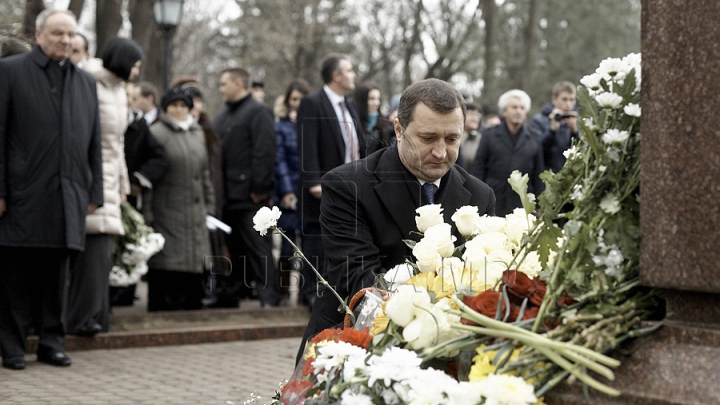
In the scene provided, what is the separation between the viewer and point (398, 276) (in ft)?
11.8

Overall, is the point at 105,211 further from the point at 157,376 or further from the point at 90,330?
the point at 157,376

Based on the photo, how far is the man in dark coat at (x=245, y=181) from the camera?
34.6ft

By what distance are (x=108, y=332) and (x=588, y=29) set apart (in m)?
27.1

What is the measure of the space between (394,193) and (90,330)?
457cm

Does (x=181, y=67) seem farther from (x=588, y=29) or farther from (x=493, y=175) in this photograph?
(x=493, y=175)

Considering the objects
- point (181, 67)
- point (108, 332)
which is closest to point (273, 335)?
point (108, 332)

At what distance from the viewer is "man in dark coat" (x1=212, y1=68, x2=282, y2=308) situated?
1055 cm

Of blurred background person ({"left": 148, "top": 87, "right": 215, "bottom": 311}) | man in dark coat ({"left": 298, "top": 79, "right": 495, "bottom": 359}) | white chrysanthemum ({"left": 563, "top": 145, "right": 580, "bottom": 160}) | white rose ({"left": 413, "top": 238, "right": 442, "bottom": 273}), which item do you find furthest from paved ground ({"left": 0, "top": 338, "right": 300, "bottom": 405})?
white chrysanthemum ({"left": 563, "top": 145, "right": 580, "bottom": 160})

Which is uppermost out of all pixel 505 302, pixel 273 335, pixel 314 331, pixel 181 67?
pixel 181 67

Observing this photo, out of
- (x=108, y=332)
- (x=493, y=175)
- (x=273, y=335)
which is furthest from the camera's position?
(x=493, y=175)

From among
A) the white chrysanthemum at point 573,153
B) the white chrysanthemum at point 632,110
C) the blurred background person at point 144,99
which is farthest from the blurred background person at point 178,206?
the white chrysanthemum at point 632,110

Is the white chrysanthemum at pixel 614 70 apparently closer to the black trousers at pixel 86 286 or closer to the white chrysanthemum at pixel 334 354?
the white chrysanthemum at pixel 334 354

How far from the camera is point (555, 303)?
308cm

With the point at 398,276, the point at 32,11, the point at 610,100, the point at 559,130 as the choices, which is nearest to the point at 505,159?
the point at 559,130
